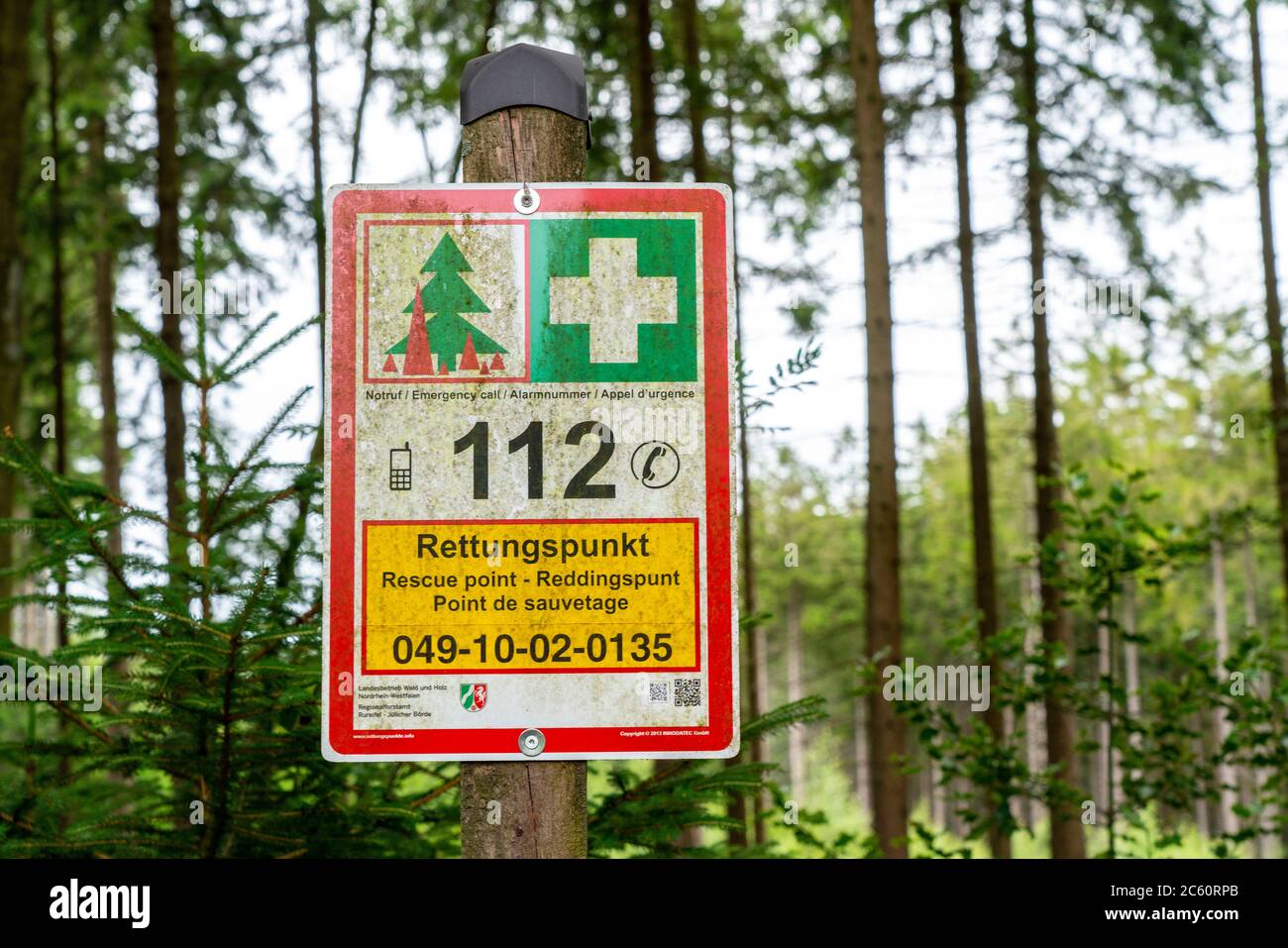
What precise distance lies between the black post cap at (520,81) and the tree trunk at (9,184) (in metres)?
8.48

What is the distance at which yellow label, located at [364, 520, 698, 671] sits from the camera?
2451 mm

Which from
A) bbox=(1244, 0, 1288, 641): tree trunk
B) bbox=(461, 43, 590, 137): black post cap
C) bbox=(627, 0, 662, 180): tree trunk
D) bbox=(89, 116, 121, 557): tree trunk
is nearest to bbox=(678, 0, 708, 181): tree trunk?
bbox=(627, 0, 662, 180): tree trunk

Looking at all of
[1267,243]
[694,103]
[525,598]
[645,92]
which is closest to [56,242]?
→ [645,92]

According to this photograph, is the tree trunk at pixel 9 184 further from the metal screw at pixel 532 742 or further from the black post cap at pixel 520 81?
the metal screw at pixel 532 742

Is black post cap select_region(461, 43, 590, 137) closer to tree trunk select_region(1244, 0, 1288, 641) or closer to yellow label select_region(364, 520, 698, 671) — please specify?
yellow label select_region(364, 520, 698, 671)

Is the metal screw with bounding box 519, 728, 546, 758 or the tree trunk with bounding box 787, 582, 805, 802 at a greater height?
the metal screw with bounding box 519, 728, 546, 758

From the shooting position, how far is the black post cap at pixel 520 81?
262cm

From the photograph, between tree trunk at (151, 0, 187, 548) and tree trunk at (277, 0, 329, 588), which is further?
tree trunk at (151, 0, 187, 548)

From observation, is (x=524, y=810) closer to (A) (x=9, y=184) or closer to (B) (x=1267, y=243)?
(A) (x=9, y=184)

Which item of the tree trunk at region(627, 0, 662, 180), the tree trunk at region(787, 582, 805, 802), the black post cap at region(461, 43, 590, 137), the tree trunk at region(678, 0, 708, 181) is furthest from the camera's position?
the tree trunk at region(787, 582, 805, 802)

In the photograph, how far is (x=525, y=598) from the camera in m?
2.46

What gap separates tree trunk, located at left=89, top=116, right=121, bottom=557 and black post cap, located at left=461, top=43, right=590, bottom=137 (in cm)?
1321

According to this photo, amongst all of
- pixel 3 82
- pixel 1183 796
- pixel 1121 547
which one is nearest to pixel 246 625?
pixel 1121 547

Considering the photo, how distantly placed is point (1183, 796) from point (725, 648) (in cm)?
565
